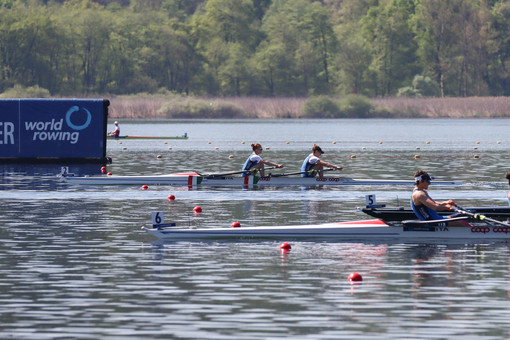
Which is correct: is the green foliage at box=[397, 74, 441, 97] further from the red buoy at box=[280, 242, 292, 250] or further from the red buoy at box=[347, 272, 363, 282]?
the red buoy at box=[347, 272, 363, 282]

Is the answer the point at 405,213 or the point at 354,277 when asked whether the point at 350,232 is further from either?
the point at 354,277

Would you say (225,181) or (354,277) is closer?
(354,277)

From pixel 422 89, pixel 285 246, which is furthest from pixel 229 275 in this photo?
pixel 422 89

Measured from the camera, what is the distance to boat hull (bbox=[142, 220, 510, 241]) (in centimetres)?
2177

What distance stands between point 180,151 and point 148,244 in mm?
43895

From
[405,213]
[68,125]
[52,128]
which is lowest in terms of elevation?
[405,213]

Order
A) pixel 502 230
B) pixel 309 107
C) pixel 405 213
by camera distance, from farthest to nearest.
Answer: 1. pixel 309 107
2. pixel 405 213
3. pixel 502 230

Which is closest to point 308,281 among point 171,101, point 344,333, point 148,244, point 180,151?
point 344,333

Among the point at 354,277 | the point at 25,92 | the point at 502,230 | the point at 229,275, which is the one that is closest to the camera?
the point at 354,277

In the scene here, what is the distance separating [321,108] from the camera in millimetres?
134625

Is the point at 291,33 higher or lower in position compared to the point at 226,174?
higher

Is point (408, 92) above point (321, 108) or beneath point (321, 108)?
above

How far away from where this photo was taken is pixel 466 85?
5974 inches

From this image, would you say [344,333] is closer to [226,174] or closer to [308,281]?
[308,281]
